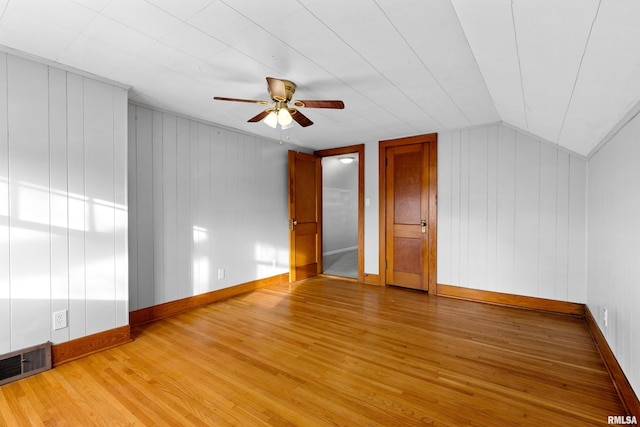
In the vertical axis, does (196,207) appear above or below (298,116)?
below

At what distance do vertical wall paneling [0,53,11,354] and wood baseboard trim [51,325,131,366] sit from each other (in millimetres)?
310

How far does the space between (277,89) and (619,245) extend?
8.84 ft

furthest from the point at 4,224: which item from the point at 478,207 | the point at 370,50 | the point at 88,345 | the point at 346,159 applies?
the point at 346,159

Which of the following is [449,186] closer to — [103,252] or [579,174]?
[579,174]

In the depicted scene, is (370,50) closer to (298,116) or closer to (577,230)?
(298,116)

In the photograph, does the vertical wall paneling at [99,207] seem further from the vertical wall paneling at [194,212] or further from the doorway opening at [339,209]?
the doorway opening at [339,209]

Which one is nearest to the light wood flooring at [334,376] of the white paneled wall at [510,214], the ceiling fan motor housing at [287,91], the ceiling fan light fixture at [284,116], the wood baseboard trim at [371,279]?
the white paneled wall at [510,214]

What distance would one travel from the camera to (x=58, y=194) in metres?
2.39

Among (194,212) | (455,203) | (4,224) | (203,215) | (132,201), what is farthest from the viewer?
(455,203)

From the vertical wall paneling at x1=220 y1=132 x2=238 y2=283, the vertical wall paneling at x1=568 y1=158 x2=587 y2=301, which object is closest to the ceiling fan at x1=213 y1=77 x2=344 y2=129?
the vertical wall paneling at x1=220 y1=132 x2=238 y2=283

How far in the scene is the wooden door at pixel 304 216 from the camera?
4.94 m

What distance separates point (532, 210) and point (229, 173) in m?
3.91

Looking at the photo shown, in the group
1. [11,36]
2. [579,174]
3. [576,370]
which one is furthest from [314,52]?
[579,174]

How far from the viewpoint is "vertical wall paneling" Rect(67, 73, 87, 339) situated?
245 cm
